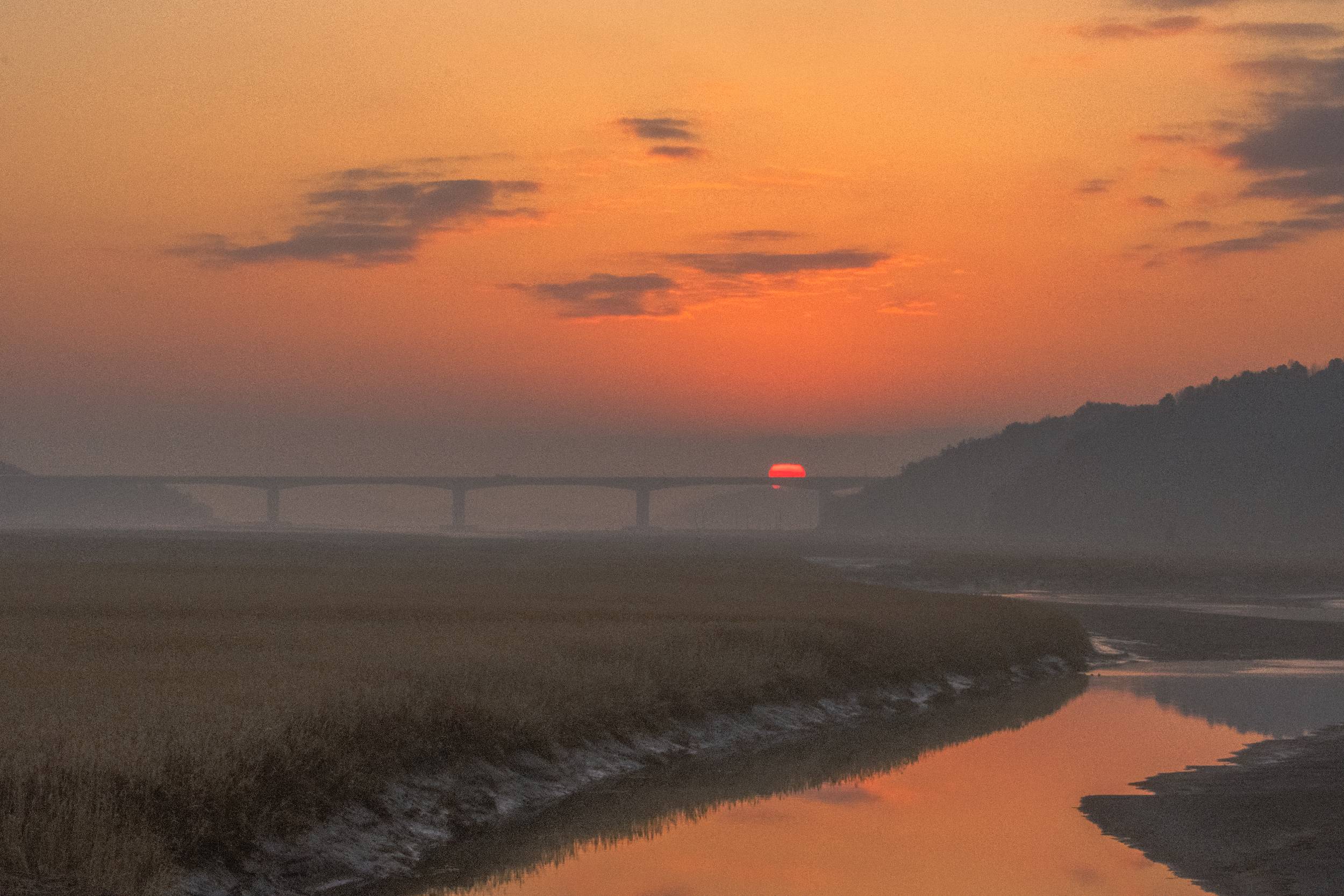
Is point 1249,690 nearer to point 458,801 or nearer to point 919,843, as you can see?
point 919,843

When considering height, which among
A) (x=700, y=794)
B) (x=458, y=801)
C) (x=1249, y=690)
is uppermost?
(x=458, y=801)

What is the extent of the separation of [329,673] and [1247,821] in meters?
15.0

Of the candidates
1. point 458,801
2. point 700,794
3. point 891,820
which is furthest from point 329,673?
point 891,820

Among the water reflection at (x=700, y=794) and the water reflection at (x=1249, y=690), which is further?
the water reflection at (x=1249, y=690)

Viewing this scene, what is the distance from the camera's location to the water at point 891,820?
63.4ft

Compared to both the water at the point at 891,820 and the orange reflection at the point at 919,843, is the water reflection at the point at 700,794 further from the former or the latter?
the orange reflection at the point at 919,843

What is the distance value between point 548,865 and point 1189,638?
4669 centimetres

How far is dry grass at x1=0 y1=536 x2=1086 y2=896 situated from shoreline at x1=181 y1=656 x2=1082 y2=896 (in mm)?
303

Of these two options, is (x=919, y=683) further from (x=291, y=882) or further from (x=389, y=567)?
(x=389, y=567)

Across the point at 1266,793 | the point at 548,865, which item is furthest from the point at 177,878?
the point at 1266,793

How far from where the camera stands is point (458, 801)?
22422 millimetres

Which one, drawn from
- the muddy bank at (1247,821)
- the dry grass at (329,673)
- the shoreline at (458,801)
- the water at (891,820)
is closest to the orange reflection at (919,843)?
the water at (891,820)

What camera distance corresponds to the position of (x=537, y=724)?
84.5ft

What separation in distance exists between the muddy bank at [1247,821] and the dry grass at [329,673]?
9487mm
